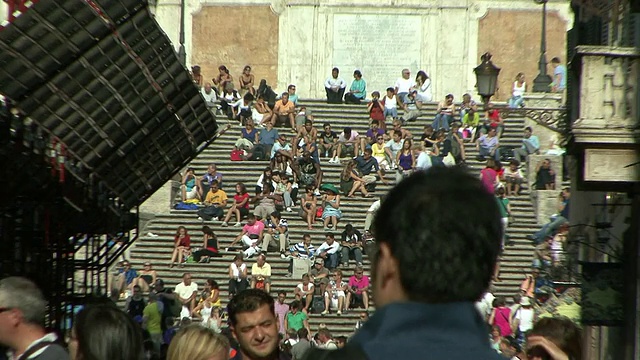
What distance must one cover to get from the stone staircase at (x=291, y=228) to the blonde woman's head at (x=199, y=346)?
23.4 metres

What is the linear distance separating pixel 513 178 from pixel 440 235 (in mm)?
33767

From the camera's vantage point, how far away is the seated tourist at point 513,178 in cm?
3638

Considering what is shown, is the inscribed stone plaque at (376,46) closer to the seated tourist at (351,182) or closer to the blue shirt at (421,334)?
the seated tourist at (351,182)

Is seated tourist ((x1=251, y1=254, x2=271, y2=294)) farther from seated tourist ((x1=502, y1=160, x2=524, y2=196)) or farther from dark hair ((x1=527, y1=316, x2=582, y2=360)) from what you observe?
dark hair ((x1=527, y1=316, x2=582, y2=360))

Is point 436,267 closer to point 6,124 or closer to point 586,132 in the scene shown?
point 6,124

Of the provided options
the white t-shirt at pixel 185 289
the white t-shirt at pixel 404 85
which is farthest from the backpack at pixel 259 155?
the white t-shirt at pixel 185 289

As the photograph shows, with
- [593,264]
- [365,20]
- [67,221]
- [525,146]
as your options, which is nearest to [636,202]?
[593,264]

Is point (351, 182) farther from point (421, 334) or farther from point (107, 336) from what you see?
point (421, 334)

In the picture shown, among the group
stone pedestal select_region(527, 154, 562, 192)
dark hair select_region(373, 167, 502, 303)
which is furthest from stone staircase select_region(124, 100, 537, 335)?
dark hair select_region(373, 167, 502, 303)

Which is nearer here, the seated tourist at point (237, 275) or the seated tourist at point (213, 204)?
the seated tourist at point (237, 275)

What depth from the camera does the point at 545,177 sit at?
36.2m

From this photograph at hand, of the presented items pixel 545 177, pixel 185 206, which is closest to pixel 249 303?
pixel 185 206

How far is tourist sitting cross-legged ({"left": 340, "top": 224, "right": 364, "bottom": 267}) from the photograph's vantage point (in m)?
32.6

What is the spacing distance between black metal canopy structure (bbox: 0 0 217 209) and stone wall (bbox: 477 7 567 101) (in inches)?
1128
